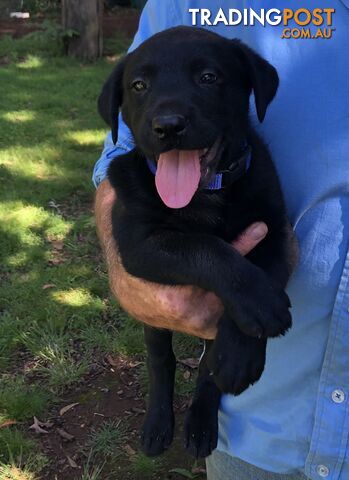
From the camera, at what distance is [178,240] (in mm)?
1885

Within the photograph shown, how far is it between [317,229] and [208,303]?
1.19 feet

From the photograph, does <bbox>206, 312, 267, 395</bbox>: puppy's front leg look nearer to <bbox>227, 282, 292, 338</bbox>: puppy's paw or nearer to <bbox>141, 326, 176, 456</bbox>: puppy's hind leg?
<bbox>227, 282, 292, 338</bbox>: puppy's paw

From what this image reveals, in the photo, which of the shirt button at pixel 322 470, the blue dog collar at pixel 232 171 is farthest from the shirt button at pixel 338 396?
the blue dog collar at pixel 232 171

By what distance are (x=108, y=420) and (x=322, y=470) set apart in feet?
4.59

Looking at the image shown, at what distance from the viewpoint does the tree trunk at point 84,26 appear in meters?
8.55

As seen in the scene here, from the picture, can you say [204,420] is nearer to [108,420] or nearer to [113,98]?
[108,420]

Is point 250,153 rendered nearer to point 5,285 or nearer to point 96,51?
point 5,285

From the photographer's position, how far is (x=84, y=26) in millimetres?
8625

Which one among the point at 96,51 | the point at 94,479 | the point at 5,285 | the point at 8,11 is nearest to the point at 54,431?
the point at 94,479

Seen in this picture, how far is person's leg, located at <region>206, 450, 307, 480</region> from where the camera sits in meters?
2.12

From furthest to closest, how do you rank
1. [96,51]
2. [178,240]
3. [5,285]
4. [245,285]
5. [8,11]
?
[8,11], [96,51], [5,285], [178,240], [245,285]

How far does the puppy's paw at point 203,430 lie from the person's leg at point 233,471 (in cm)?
5

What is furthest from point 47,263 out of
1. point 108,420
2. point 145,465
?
point 145,465

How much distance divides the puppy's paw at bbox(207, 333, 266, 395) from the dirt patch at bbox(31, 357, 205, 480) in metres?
1.29
